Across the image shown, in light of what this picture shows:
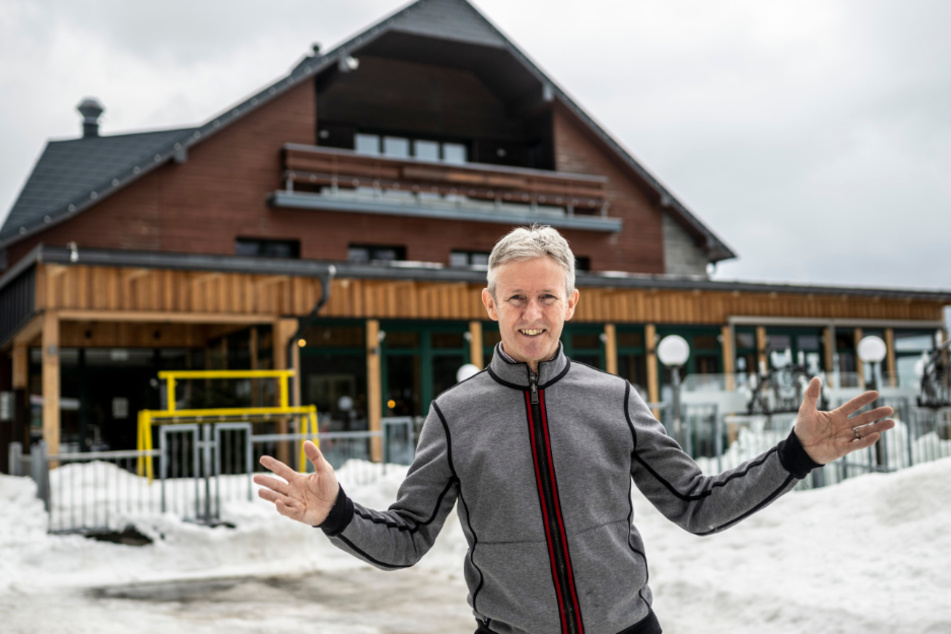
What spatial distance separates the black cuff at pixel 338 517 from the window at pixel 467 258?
20.6 meters

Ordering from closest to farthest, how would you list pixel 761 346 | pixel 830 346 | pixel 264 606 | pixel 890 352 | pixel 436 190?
1. pixel 264 606
2. pixel 436 190
3. pixel 761 346
4. pixel 830 346
5. pixel 890 352

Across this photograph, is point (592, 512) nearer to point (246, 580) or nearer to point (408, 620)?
point (408, 620)

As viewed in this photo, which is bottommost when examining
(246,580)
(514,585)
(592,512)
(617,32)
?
(246,580)

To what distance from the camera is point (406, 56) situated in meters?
24.3

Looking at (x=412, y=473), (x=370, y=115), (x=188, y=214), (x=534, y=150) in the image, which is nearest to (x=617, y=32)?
(x=534, y=150)

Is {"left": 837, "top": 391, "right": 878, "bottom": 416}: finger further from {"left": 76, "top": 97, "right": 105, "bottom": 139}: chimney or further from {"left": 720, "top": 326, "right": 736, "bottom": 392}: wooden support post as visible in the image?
{"left": 76, "top": 97, "right": 105, "bottom": 139}: chimney

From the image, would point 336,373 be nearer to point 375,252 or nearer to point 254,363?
point 254,363

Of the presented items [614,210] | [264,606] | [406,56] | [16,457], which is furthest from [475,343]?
[264,606]

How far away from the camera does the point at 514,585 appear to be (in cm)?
254

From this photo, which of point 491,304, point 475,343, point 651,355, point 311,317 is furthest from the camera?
point 651,355

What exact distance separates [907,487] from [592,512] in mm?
6955

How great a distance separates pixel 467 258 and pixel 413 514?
68.8ft

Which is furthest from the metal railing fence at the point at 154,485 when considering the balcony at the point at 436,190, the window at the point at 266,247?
the balcony at the point at 436,190

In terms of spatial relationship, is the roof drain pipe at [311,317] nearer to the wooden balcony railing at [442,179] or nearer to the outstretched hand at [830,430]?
the wooden balcony railing at [442,179]
